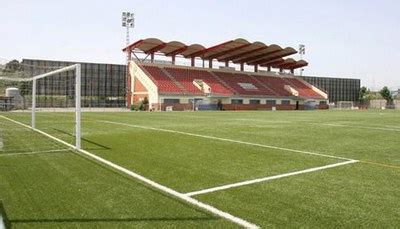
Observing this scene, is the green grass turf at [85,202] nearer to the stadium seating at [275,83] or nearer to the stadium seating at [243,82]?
the stadium seating at [243,82]

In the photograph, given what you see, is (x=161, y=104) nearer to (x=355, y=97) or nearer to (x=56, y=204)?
(x=56, y=204)

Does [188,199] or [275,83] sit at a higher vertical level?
[275,83]

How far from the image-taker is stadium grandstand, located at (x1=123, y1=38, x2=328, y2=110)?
61.4 meters

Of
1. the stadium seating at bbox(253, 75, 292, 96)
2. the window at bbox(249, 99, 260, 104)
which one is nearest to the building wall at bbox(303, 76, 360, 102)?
the stadium seating at bbox(253, 75, 292, 96)

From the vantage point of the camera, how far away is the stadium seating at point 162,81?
60.0 metres

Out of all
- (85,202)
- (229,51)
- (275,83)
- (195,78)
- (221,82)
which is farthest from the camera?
(275,83)

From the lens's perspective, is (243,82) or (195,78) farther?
(243,82)

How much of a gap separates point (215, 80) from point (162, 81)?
1167 cm

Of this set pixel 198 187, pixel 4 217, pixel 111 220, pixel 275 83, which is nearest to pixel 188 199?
Answer: pixel 198 187

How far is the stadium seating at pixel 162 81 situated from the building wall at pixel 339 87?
56464 mm

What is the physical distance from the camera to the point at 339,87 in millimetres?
115875

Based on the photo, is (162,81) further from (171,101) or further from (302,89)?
(302,89)

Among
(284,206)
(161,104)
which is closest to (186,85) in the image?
(161,104)

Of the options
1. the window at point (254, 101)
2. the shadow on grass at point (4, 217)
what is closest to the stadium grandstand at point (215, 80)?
the window at point (254, 101)
